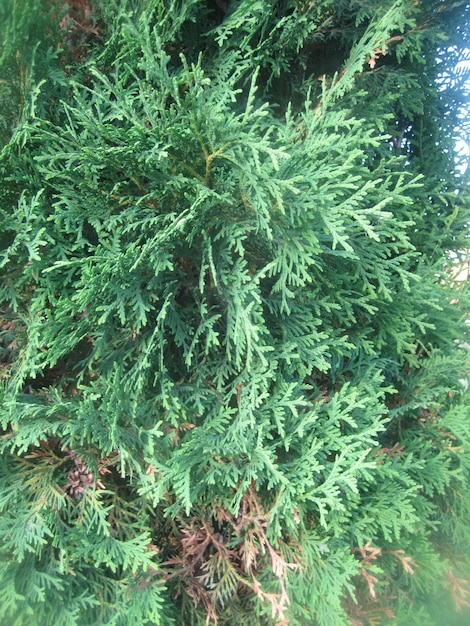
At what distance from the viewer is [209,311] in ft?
7.53

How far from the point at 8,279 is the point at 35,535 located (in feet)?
4.20

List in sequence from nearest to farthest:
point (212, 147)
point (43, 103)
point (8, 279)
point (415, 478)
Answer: point (212, 147)
point (43, 103)
point (8, 279)
point (415, 478)

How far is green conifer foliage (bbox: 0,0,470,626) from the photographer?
1950mm

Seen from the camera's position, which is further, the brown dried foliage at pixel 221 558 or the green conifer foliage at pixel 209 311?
the brown dried foliage at pixel 221 558

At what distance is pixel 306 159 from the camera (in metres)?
1.92

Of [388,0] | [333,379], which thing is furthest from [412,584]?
[388,0]

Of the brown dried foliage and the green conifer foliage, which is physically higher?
the green conifer foliage

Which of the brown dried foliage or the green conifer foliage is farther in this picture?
the brown dried foliage

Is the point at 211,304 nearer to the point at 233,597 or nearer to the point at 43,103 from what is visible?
the point at 43,103

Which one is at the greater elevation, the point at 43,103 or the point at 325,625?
the point at 43,103

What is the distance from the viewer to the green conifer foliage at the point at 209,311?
195 cm

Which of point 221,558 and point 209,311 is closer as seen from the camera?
point 209,311

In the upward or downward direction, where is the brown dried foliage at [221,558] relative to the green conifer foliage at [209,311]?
downward

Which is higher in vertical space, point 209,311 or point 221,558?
point 209,311
